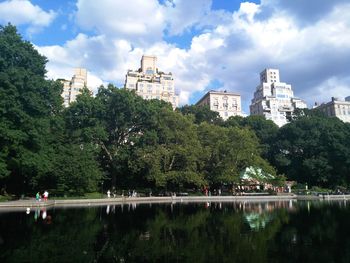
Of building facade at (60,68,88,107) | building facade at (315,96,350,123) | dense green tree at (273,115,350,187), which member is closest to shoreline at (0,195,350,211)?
dense green tree at (273,115,350,187)

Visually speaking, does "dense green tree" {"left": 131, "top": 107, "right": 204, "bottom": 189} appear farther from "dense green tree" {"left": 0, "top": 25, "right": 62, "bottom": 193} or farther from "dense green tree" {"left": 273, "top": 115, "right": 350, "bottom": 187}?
"dense green tree" {"left": 273, "top": 115, "right": 350, "bottom": 187}

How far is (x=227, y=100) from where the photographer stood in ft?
463

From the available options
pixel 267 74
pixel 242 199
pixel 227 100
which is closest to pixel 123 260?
pixel 242 199

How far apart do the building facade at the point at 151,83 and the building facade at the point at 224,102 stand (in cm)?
1385

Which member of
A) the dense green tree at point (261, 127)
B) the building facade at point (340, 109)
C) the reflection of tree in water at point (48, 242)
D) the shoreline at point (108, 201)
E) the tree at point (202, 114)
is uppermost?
the building facade at point (340, 109)

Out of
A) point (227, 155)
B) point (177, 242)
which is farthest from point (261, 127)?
point (177, 242)

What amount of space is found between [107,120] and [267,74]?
12990cm

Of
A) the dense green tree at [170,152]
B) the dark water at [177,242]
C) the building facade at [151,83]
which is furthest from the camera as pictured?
the building facade at [151,83]

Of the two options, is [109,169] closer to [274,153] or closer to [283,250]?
[274,153]

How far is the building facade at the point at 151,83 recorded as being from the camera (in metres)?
127

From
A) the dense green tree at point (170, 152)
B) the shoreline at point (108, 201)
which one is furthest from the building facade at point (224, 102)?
the shoreline at point (108, 201)

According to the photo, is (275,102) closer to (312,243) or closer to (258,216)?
(258,216)

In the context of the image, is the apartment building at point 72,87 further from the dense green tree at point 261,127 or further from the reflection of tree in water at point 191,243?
the reflection of tree in water at point 191,243

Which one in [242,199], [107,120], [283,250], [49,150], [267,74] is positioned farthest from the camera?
[267,74]
